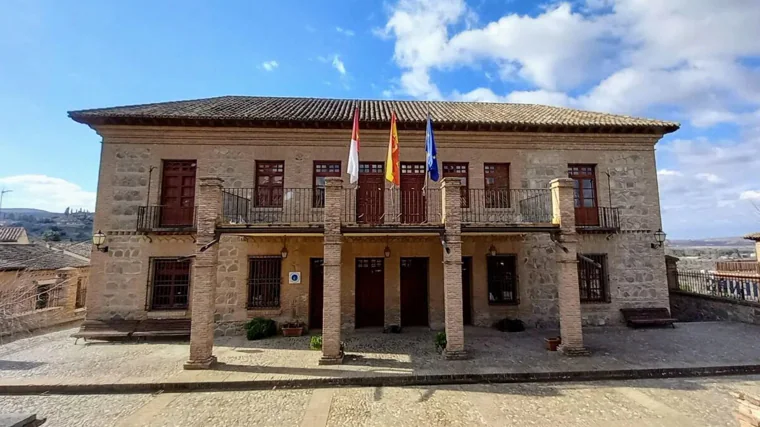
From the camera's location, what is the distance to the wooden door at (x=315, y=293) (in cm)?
1190

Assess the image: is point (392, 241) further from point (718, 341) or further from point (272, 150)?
point (718, 341)

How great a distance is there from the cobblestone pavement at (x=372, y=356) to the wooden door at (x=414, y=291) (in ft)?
2.47

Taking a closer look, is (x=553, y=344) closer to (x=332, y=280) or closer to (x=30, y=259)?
(x=332, y=280)

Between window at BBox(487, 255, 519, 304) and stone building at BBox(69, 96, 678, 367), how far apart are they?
0.05 meters

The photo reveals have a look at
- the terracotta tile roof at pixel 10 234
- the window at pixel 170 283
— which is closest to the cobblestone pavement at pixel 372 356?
the window at pixel 170 283

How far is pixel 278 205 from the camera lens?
39.2 feet

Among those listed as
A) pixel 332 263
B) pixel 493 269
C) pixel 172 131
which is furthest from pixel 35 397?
pixel 493 269

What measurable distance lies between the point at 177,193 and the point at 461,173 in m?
10.0

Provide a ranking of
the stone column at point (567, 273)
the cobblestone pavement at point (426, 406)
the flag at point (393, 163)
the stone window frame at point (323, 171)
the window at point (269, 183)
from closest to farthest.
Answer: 1. the cobblestone pavement at point (426, 406)
2. the stone column at point (567, 273)
3. the flag at point (393, 163)
4. the window at point (269, 183)
5. the stone window frame at point (323, 171)

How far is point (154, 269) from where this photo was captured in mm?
11562

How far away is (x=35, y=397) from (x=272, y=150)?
A: 849 cm

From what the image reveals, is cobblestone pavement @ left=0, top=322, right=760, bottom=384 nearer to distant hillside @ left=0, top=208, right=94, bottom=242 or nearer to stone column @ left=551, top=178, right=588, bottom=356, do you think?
stone column @ left=551, top=178, right=588, bottom=356

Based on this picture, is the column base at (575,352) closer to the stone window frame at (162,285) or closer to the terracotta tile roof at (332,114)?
the terracotta tile roof at (332,114)

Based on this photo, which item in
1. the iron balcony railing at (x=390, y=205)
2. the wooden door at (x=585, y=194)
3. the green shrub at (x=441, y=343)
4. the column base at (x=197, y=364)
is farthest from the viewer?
the wooden door at (x=585, y=194)
